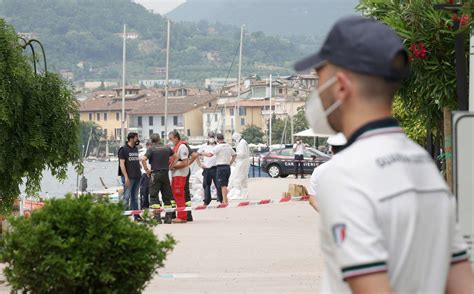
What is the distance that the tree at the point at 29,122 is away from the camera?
13.4 m

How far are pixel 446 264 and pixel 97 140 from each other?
592 ft

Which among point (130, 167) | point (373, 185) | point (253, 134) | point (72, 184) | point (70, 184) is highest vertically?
point (373, 185)

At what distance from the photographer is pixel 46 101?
13711 mm

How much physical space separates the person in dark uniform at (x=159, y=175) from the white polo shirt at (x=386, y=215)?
20.6m

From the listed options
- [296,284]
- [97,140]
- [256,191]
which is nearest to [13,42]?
[296,284]

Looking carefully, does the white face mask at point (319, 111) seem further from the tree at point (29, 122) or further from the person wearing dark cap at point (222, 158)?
the person wearing dark cap at point (222, 158)

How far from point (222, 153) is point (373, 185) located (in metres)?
26.0

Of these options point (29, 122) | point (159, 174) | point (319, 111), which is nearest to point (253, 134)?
point (159, 174)

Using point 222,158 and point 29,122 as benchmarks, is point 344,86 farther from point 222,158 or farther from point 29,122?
point 222,158

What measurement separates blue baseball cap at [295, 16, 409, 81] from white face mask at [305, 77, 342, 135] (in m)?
0.08

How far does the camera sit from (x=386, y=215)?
11.7ft

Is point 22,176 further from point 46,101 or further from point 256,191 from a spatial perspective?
point 256,191

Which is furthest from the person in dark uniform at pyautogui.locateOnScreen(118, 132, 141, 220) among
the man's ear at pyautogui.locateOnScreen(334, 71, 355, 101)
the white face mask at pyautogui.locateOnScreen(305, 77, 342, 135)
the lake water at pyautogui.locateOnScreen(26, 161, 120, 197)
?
the man's ear at pyautogui.locateOnScreen(334, 71, 355, 101)

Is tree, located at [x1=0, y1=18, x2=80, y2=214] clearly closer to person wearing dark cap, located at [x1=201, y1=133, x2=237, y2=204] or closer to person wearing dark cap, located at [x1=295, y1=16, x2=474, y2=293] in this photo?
person wearing dark cap, located at [x1=295, y1=16, x2=474, y2=293]
